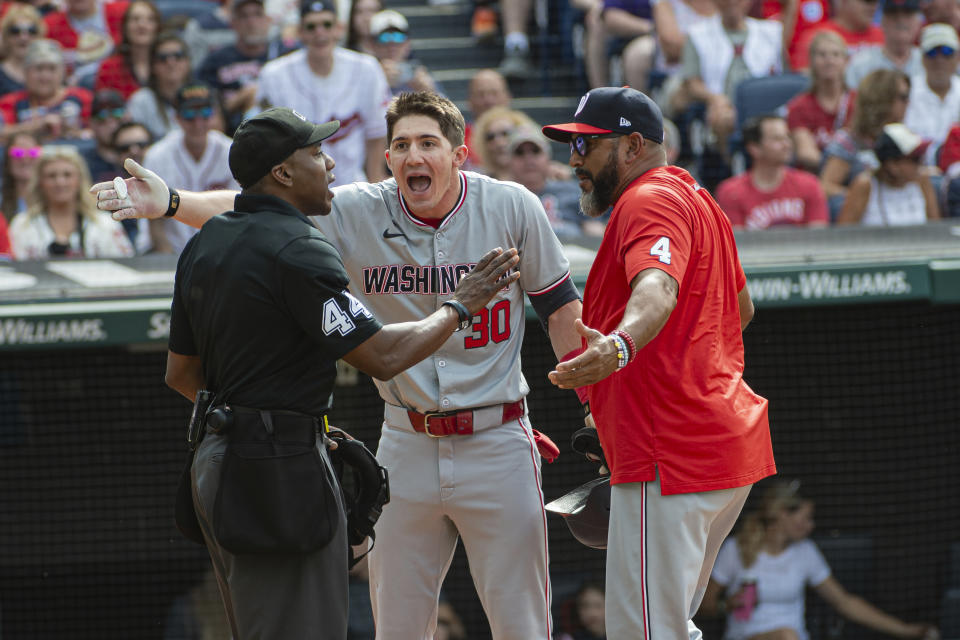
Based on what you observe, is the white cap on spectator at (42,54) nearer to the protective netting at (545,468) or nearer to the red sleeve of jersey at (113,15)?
the red sleeve of jersey at (113,15)

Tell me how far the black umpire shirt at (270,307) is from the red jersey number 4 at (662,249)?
0.68 m

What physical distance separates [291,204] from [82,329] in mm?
2519

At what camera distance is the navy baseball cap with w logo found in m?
3.19

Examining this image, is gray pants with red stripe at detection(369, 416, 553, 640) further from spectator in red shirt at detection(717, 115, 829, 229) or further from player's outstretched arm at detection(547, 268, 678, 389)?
spectator in red shirt at detection(717, 115, 829, 229)

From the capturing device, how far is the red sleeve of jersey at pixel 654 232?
289cm

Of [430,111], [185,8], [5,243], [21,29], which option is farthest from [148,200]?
[185,8]

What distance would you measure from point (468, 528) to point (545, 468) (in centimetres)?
282

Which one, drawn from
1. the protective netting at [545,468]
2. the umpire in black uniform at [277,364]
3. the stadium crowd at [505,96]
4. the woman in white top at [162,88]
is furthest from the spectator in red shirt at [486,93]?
the umpire in black uniform at [277,364]

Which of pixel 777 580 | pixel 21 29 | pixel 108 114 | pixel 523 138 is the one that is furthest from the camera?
pixel 21 29

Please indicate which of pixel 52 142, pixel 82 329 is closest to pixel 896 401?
pixel 82 329

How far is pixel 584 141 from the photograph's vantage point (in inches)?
128

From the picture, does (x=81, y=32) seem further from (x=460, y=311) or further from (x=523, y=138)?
(x=460, y=311)

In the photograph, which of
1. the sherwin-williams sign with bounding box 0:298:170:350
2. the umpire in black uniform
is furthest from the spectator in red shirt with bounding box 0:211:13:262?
the umpire in black uniform

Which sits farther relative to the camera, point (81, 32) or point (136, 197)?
point (81, 32)
